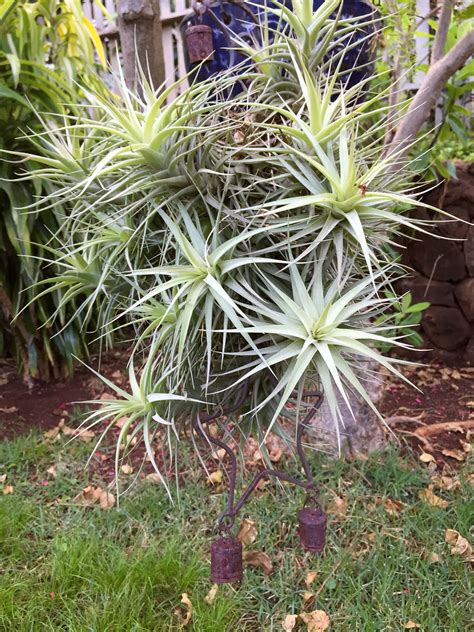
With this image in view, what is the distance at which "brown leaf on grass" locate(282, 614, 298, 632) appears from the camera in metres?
1.43

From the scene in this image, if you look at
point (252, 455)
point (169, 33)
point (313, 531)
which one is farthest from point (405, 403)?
point (169, 33)

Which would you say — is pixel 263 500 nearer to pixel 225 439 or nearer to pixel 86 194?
pixel 225 439

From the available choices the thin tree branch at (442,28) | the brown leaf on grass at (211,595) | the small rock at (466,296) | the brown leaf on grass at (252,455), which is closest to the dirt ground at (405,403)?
the small rock at (466,296)

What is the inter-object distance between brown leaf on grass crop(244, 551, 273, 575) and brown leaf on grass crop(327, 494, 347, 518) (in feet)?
0.94

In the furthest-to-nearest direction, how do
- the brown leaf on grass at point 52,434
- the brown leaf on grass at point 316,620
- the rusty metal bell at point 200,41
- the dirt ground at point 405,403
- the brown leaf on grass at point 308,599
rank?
the brown leaf on grass at point 52,434
the dirt ground at point 405,403
the brown leaf on grass at point 308,599
the brown leaf on grass at point 316,620
the rusty metal bell at point 200,41

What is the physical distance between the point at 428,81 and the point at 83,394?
2.02 meters

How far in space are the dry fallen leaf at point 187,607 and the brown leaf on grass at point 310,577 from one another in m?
0.33

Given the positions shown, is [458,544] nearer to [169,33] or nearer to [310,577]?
[310,577]

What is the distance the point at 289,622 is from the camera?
1.44 metres

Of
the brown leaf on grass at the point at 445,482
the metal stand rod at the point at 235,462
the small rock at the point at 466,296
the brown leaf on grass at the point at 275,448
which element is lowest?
the brown leaf on grass at the point at 445,482

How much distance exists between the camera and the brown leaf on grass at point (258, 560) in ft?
5.29

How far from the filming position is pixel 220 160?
73 cm

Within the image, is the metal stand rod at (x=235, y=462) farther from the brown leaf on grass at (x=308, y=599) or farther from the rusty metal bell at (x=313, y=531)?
the brown leaf on grass at (x=308, y=599)

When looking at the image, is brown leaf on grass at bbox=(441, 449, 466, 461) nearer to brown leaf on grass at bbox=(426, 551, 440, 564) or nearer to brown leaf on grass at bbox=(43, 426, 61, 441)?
brown leaf on grass at bbox=(426, 551, 440, 564)
